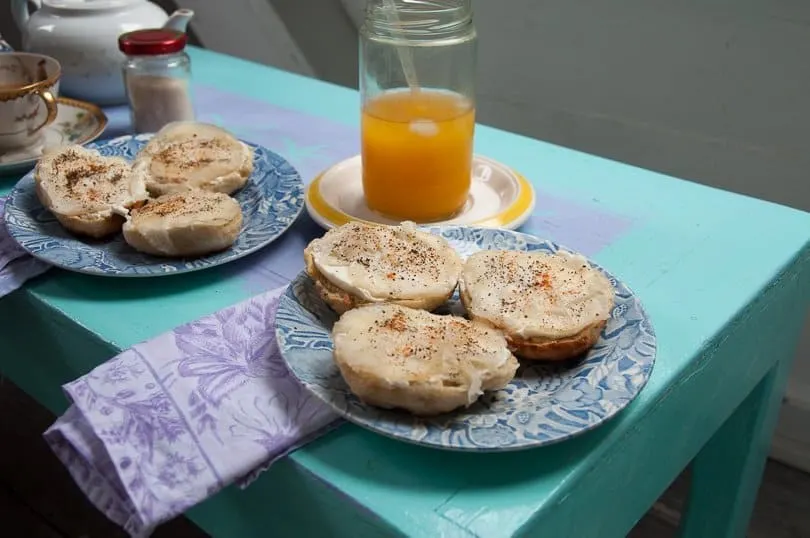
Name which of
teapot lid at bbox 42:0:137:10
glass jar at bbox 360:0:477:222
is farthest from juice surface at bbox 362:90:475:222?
teapot lid at bbox 42:0:137:10

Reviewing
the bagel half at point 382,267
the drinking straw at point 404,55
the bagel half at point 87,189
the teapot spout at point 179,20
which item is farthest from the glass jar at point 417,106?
the teapot spout at point 179,20

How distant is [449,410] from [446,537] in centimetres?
8

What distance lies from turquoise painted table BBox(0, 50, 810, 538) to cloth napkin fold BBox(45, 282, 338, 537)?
0.03 meters

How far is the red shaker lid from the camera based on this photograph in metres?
0.96

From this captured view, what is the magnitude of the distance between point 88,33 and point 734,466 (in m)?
0.98

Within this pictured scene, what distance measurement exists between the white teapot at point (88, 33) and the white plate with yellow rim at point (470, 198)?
37cm

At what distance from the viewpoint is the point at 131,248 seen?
0.74m

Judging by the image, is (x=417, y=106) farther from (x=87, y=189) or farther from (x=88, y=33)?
(x=88, y=33)

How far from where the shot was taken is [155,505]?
476mm

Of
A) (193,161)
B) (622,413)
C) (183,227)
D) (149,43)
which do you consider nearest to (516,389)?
(622,413)

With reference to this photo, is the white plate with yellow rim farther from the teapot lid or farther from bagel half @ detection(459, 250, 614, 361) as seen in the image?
the teapot lid

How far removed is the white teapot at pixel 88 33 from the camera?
108 cm

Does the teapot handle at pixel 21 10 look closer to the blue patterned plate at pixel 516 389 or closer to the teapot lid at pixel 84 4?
the teapot lid at pixel 84 4

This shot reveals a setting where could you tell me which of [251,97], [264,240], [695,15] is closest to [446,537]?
[264,240]
